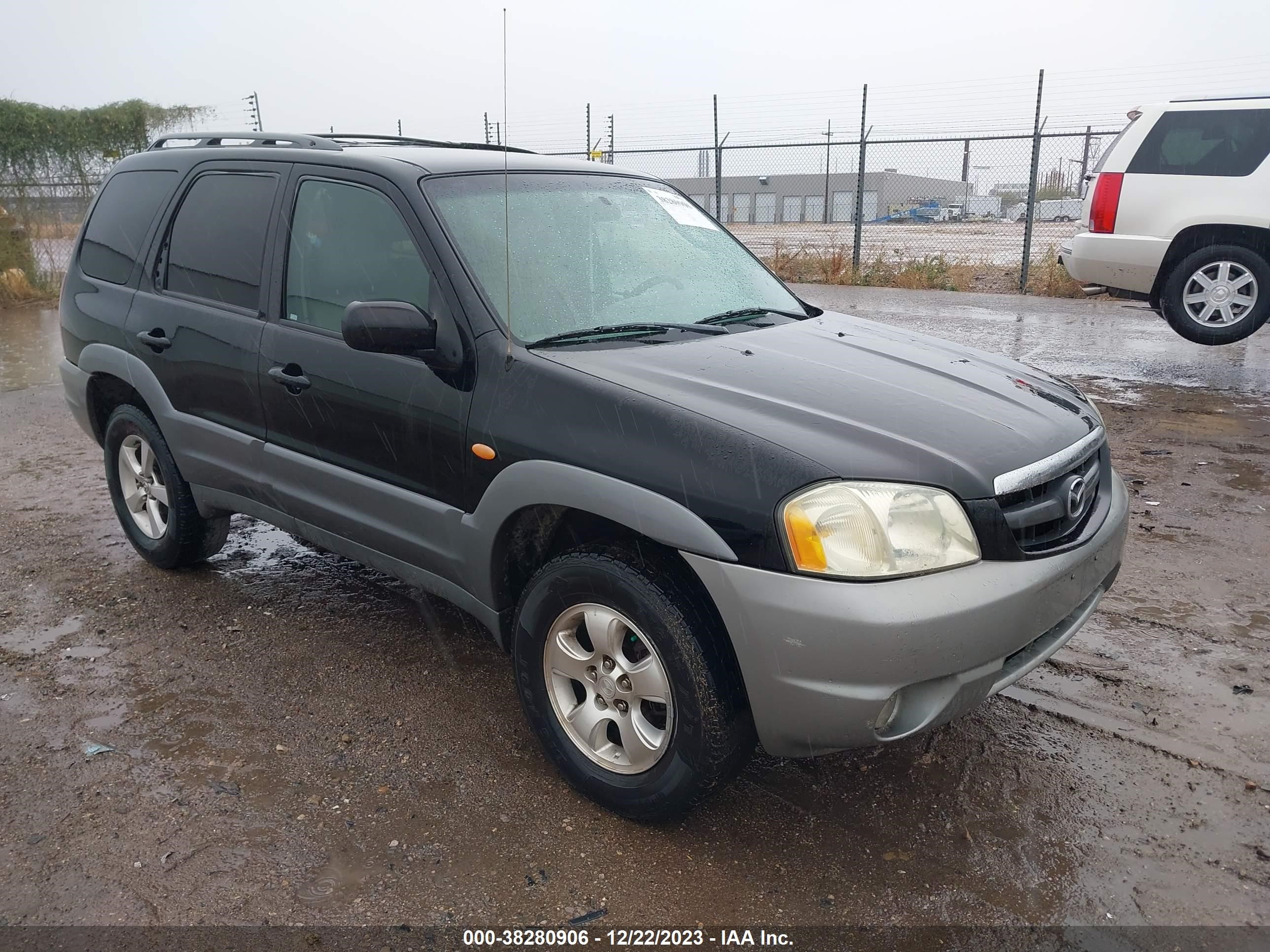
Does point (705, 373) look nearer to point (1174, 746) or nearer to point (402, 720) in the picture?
point (402, 720)

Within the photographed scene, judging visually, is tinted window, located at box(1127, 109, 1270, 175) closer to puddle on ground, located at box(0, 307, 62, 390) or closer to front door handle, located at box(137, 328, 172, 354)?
front door handle, located at box(137, 328, 172, 354)

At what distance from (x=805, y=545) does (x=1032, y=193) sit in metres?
13.6

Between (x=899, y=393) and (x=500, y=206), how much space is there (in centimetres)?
146

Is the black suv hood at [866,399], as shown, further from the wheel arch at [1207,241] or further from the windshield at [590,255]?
the wheel arch at [1207,241]

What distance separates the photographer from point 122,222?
4.38 m

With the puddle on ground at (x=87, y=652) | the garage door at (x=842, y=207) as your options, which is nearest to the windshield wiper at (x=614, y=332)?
the puddle on ground at (x=87, y=652)

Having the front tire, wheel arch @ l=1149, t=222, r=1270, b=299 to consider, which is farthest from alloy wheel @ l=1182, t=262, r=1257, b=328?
the front tire

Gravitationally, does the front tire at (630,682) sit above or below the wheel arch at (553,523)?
below

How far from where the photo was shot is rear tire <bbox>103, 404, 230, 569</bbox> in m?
4.22

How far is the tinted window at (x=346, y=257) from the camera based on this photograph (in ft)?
10.4

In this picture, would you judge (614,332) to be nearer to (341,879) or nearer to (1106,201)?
(341,879)

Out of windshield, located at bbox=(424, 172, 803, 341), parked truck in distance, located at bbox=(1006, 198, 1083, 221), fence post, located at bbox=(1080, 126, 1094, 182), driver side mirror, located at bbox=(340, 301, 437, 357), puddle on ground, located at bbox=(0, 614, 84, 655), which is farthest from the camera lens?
parked truck in distance, located at bbox=(1006, 198, 1083, 221)

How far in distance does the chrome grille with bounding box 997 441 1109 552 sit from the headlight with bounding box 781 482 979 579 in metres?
0.20

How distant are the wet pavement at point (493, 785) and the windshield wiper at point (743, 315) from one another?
4.78 ft
